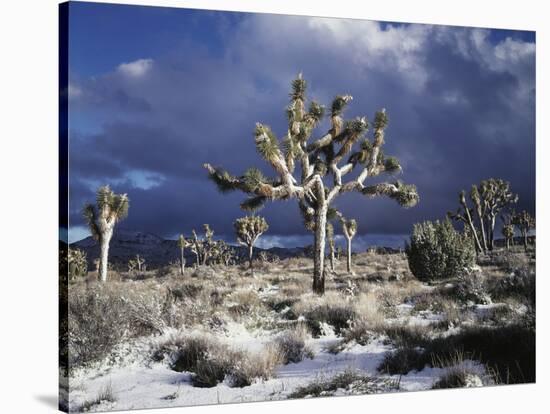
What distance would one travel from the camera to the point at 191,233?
11.3 m

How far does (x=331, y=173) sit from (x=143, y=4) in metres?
3.77

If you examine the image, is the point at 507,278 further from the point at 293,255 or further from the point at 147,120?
the point at 147,120

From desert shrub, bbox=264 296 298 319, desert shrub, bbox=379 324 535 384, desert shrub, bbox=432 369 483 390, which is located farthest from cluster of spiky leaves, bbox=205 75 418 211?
desert shrub, bbox=432 369 483 390

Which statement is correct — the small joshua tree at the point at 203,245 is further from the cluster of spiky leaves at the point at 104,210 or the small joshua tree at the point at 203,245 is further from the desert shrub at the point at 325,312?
the desert shrub at the point at 325,312

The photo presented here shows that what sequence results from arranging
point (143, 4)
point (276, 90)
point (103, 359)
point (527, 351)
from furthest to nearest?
point (527, 351), point (276, 90), point (143, 4), point (103, 359)

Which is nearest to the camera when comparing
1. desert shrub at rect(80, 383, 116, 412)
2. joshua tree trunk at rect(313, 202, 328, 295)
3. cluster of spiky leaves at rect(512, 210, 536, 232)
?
desert shrub at rect(80, 383, 116, 412)

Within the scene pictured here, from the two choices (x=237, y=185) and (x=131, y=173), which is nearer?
(x=131, y=173)

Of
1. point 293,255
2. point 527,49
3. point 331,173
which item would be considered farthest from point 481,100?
point 293,255

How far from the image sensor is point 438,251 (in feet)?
42.0

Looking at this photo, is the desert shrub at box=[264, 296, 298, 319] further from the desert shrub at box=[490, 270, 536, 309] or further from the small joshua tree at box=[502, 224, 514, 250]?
the small joshua tree at box=[502, 224, 514, 250]

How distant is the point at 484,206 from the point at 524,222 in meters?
1.03

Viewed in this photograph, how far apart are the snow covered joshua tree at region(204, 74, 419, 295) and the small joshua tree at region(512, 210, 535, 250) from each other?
6.25ft

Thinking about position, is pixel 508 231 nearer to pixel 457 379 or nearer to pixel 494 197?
pixel 494 197

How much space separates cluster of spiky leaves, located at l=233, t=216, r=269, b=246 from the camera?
38.3 feet
